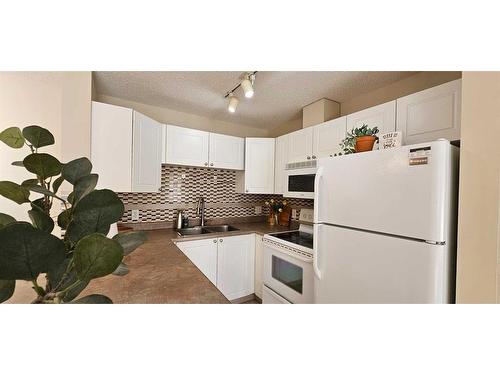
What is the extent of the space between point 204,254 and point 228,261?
0.29 metres

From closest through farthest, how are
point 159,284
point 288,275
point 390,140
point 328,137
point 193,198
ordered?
point 159,284 < point 390,140 < point 288,275 < point 328,137 < point 193,198

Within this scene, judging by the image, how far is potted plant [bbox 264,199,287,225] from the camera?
286cm

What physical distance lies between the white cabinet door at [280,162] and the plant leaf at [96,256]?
2.33 meters

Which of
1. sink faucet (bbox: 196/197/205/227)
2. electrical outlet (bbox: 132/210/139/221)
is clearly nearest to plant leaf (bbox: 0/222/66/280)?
electrical outlet (bbox: 132/210/139/221)

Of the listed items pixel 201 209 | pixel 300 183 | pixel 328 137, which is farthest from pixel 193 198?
pixel 328 137

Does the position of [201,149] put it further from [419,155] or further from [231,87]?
[419,155]

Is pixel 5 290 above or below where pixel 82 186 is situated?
below

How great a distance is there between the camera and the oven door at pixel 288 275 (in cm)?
170

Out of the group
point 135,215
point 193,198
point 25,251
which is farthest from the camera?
point 193,198

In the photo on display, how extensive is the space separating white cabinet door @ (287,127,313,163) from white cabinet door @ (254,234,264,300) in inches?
38.4

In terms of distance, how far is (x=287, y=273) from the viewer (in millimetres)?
1923
